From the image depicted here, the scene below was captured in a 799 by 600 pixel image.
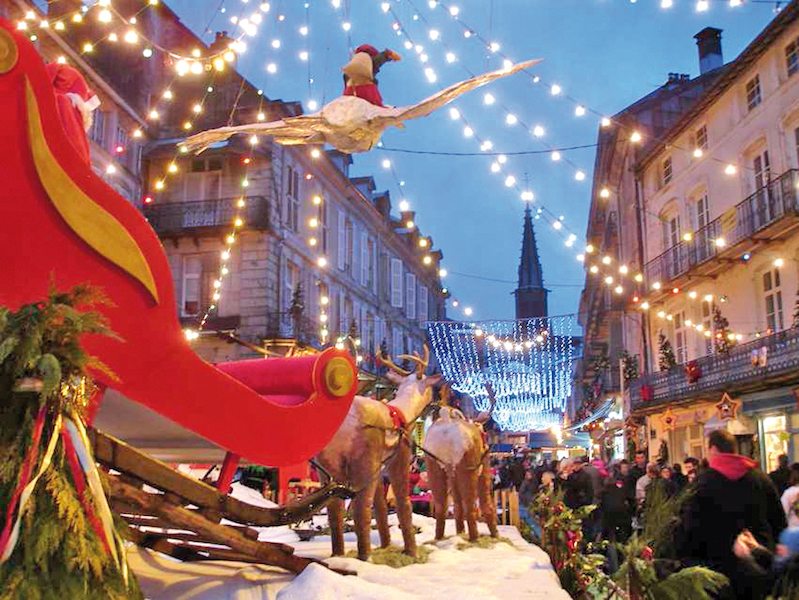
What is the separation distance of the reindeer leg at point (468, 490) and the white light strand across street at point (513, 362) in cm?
2001

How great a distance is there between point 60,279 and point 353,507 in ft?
11.5

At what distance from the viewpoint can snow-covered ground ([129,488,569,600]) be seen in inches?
163

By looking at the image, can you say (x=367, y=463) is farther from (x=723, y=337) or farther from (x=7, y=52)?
(x=723, y=337)

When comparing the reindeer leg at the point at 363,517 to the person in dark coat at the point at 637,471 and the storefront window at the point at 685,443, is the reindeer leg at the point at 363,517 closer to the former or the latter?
the person in dark coat at the point at 637,471

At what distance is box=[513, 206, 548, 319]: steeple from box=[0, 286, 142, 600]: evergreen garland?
9441 cm

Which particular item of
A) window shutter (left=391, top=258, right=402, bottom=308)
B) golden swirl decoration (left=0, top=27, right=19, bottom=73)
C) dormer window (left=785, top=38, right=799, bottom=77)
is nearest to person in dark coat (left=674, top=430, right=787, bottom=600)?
golden swirl decoration (left=0, top=27, right=19, bottom=73)

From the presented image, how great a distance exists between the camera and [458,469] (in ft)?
28.9

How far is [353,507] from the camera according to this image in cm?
598

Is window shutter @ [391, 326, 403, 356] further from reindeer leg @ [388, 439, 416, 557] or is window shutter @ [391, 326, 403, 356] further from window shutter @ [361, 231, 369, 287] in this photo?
reindeer leg @ [388, 439, 416, 557]

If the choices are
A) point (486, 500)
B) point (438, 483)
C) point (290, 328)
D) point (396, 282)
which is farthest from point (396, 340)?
point (438, 483)

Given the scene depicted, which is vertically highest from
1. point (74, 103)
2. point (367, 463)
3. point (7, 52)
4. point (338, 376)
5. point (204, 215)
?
point (204, 215)

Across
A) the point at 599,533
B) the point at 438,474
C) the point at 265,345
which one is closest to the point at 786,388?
the point at 599,533

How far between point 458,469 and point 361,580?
4360mm

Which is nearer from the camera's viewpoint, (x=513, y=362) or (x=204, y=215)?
(x=204, y=215)
